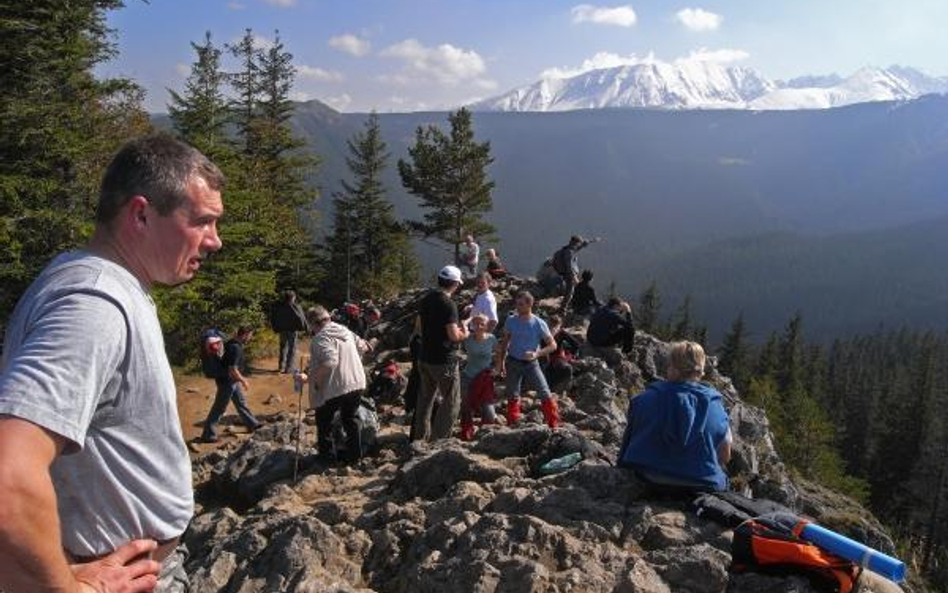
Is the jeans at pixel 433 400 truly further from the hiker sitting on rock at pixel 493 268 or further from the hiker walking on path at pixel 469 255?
the hiker sitting on rock at pixel 493 268

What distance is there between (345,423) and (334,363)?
1.04 meters

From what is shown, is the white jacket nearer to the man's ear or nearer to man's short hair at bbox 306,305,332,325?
man's short hair at bbox 306,305,332,325

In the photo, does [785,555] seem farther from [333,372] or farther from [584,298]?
[584,298]

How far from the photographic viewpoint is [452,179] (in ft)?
118

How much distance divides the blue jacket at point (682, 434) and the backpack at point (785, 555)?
2.79 feet

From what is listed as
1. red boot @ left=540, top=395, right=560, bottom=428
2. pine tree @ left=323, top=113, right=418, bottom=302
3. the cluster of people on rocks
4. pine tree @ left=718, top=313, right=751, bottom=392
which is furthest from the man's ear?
pine tree @ left=718, top=313, right=751, bottom=392

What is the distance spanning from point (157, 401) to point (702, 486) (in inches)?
186

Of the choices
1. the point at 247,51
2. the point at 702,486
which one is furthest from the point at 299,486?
the point at 247,51

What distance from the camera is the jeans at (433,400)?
343 inches

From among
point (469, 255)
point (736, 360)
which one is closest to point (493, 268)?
point (469, 255)

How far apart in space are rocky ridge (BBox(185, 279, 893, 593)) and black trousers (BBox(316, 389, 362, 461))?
0.78 feet

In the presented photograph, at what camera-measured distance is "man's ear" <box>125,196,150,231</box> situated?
6.26ft

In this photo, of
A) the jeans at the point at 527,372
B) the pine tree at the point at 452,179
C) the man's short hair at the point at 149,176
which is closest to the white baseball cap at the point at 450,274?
the jeans at the point at 527,372

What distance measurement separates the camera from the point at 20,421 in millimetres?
1498
